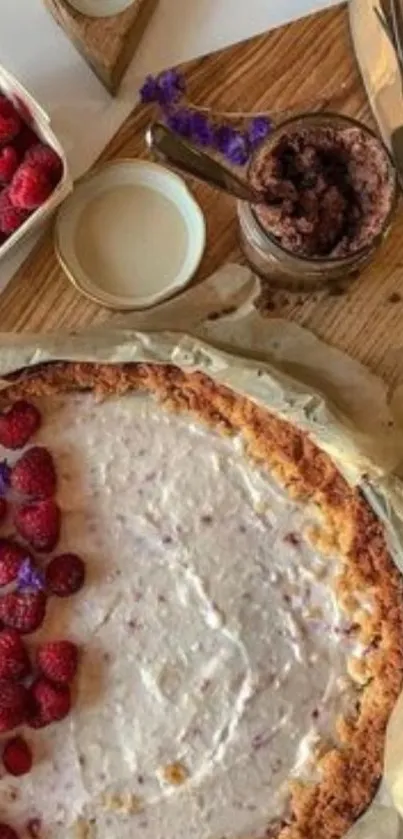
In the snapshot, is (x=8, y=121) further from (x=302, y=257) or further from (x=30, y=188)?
(x=302, y=257)

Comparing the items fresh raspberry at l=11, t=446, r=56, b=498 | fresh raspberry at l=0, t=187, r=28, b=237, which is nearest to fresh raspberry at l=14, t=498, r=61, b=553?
fresh raspberry at l=11, t=446, r=56, b=498

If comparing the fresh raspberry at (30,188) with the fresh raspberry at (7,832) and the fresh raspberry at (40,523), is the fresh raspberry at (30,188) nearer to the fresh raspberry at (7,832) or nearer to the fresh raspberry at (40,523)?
the fresh raspberry at (40,523)

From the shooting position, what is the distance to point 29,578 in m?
1.46

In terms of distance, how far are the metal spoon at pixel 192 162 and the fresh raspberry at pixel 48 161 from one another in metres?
0.10

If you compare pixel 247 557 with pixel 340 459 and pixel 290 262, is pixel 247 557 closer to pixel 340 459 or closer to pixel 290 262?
pixel 340 459

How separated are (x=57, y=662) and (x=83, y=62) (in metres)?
0.52

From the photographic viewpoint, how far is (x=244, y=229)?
146cm

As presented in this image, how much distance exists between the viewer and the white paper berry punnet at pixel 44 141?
1.44 metres

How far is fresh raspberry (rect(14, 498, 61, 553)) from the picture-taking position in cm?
146

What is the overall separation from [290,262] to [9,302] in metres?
0.26

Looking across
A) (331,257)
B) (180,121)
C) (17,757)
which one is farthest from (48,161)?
(17,757)

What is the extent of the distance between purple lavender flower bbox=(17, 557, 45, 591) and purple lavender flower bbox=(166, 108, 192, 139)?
0.39 meters

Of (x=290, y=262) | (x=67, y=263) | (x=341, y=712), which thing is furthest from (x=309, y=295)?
(x=341, y=712)

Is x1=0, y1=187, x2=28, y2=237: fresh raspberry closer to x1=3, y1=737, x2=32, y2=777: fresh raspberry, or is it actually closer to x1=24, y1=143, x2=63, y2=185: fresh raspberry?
x1=24, y1=143, x2=63, y2=185: fresh raspberry
